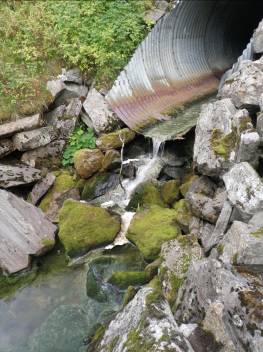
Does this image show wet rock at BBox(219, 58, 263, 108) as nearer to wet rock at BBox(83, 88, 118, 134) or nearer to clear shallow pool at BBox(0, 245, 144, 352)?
wet rock at BBox(83, 88, 118, 134)

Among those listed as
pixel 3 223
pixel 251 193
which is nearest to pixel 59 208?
pixel 3 223

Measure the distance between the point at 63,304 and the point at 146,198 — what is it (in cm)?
304

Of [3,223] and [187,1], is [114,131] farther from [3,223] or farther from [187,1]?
[187,1]

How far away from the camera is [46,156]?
34.5ft

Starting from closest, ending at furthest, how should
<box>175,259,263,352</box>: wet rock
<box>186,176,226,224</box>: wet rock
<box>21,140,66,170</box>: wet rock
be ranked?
<box>175,259,263,352</box>: wet rock, <box>186,176,226,224</box>: wet rock, <box>21,140,66,170</box>: wet rock

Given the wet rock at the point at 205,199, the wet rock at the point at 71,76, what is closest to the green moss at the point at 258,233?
the wet rock at the point at 205,199

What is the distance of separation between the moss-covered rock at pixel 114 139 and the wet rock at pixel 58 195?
→ 109cm

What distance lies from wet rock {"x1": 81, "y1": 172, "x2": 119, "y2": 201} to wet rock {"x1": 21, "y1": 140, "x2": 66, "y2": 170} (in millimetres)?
1234

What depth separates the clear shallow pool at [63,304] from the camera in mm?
6672

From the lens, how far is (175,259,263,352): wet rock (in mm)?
4316

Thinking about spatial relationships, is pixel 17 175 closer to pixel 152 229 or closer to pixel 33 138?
pixel 33 138

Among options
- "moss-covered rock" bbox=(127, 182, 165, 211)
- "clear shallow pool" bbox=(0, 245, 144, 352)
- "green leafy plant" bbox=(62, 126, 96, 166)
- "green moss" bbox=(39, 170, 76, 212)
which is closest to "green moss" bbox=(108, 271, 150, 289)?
"clear shallow pool" bbox=(0, 245, 144, 352)

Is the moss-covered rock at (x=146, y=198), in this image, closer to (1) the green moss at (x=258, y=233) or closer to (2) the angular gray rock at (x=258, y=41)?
(1) the green moss at (x=258, y=233)

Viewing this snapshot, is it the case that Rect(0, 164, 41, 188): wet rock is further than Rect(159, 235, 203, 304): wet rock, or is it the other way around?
Rect(0, 164, 41, 188): wet rock
